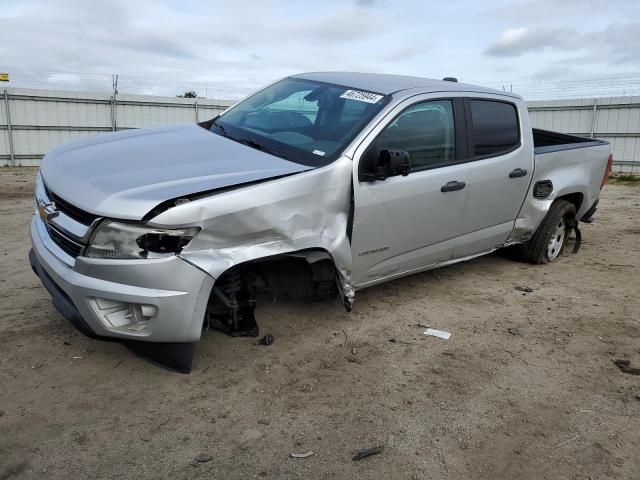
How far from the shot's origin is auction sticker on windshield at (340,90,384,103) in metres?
3.88

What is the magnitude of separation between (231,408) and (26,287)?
251 centimetres

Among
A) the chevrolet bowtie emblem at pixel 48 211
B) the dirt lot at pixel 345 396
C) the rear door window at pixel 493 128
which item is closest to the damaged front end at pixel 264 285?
the dirt lot at pixel 345 396

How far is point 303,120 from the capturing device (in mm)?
3996

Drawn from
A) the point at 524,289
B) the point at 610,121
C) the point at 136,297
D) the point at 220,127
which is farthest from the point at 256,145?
the point at 610,121

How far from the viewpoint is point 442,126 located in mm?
4234

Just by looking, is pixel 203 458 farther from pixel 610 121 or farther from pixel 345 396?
pixel 610 121

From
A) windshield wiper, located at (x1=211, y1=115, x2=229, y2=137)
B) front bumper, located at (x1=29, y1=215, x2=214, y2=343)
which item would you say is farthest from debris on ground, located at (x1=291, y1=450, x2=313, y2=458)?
windshield wiper, located at (x1=211, y1=115, x2=229, y2=137)

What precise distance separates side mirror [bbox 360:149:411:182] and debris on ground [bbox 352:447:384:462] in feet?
5.63

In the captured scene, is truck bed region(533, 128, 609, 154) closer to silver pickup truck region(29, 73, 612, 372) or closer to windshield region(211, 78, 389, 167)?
silver pickup truck region(29, 73, 612, 372)

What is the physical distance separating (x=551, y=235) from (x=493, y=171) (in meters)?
1.46

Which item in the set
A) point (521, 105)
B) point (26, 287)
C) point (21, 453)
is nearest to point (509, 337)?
point (521, 105)

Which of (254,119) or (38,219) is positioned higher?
(254,119)

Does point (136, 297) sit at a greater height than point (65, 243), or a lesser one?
lesser

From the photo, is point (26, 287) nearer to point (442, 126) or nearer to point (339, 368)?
point (339, 368)
